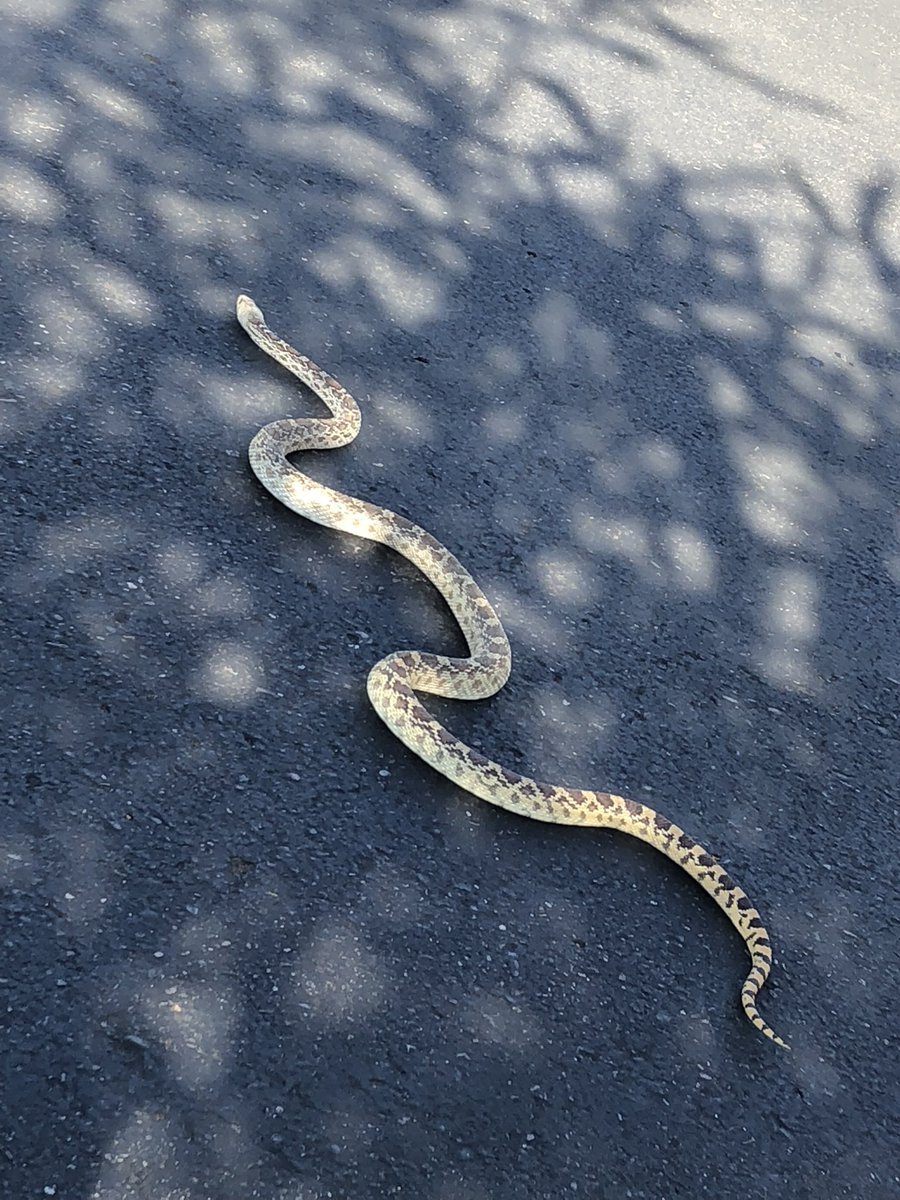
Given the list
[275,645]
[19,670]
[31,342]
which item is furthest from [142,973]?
[31,342]

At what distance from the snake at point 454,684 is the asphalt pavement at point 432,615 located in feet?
0.24

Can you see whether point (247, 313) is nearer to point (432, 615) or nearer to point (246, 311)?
point (246, 311)

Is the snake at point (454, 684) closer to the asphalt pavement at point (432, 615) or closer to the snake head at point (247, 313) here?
the asphalt pavement at point (432, 615)

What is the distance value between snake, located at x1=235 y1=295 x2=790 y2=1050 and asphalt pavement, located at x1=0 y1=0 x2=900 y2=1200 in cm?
7

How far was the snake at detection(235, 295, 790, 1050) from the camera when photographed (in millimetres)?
4219

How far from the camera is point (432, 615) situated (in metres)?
4.90

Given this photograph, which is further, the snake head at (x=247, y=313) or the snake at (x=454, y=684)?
the snake head at (x=247, y=313)

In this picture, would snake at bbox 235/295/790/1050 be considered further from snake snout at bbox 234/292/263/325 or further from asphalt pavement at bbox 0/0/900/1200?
snake snout at bbox 234/292/263/325

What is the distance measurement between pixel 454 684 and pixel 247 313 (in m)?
2.10

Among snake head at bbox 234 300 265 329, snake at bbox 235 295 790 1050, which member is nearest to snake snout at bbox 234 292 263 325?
snake head at bbox 234 300 265 329

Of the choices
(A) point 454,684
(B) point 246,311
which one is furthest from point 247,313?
(A) point 454,684

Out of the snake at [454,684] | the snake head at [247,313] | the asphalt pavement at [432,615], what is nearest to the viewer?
the asphalt pavement at [432,615]

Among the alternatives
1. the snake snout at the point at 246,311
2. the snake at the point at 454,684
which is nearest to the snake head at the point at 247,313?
the snake snout at the point at 246,311

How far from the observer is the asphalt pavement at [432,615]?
132 inches
